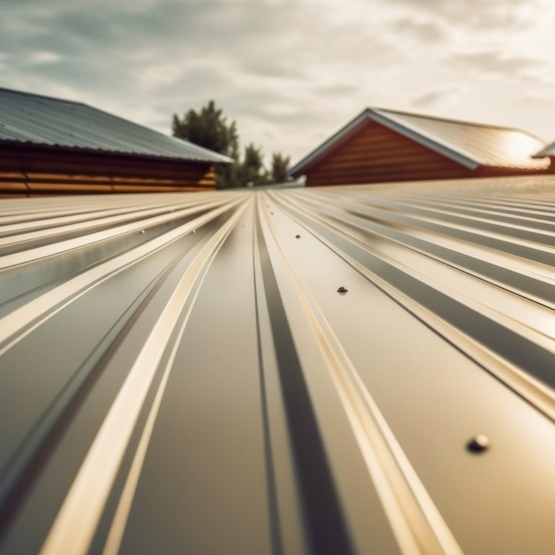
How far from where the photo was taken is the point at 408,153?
39.8 ft

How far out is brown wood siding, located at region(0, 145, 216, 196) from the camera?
8.63 m

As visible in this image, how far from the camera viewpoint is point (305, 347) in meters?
0.81

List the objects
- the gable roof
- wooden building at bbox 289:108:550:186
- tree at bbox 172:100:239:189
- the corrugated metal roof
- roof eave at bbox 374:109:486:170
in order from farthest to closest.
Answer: tree at bbox 172:100:239:189, wooden building at bbox 289:108:550:186, the gable roof, roof eave at bbox 374:109:486:170, the corrugated metal roof

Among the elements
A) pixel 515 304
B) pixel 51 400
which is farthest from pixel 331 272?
pixel 51 400

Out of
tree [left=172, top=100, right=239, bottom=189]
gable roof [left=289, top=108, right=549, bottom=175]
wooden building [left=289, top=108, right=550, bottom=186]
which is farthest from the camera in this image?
tree [left=172, top=100, right=239, bottom=189]

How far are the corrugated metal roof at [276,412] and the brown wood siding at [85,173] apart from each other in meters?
9.38

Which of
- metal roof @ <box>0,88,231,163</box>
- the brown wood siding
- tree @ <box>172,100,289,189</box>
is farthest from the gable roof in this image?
tree @ <box>172,100,289,189</box>

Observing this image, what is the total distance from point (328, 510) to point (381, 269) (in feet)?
3.70

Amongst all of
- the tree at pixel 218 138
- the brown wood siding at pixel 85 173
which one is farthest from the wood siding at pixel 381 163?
the tree at pixel 218 138

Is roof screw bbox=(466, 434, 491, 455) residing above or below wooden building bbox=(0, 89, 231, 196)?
below

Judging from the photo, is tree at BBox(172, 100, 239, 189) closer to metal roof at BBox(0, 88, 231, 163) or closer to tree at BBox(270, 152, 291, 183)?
tree at BBox(270, 152, 291, 183)

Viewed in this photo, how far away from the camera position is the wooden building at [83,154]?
8.67 m

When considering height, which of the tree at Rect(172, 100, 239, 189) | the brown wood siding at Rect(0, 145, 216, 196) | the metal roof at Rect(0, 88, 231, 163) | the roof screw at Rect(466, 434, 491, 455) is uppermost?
the tree at Rect(172, 100, 239, 189)

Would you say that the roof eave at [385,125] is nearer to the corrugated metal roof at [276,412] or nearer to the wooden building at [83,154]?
the wooden building at [83,154]
